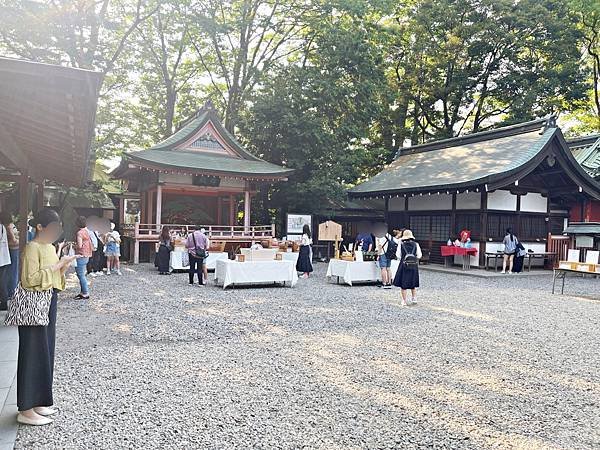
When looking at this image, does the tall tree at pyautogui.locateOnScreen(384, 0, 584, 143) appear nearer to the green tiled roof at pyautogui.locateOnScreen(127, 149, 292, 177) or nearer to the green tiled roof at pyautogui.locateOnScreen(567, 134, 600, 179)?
the green tiled roof at pyautogui.locateOnScreen(567, 134, 600, 179)

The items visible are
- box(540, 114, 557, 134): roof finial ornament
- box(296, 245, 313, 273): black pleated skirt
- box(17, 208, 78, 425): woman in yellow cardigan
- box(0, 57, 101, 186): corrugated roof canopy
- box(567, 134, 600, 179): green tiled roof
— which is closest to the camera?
box(0, 57, 101, 186): corrugated roof canopy

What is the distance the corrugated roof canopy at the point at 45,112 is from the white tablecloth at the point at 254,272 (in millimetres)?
4267

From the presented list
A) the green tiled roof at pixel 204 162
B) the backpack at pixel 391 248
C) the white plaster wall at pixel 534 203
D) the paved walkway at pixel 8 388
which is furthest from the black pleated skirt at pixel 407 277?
the white plaster wall at pixel 534 203

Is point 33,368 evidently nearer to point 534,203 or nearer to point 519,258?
point 519,258

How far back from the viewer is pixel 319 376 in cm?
451

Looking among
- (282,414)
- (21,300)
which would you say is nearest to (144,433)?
(282,414)

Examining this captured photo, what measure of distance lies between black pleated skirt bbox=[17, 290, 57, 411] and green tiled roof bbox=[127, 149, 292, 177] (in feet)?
43.3

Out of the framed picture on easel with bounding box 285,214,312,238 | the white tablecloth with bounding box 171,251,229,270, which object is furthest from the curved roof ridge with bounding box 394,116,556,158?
the white tablecloth with bounding box 171,251,229,270

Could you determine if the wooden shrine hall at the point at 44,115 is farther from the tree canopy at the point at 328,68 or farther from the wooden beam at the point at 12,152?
the tree canopy at the point at 328,68

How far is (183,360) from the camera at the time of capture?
16.3 ft

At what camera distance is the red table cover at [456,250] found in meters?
15.7

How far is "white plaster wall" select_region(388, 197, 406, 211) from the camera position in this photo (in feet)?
64.4

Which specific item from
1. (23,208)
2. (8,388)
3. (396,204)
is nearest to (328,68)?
(396,204)

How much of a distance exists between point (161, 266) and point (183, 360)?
8.52 meters
